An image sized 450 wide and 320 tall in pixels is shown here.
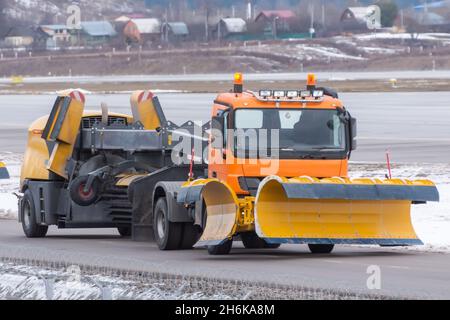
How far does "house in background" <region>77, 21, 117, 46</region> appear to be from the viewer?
164250 mm

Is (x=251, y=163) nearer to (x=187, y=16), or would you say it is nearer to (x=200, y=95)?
(x=200, y=95)

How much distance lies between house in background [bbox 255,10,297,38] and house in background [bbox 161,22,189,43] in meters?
9.52

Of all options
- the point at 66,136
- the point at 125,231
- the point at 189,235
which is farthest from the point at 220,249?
the point at 66,136

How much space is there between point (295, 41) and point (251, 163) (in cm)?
12028

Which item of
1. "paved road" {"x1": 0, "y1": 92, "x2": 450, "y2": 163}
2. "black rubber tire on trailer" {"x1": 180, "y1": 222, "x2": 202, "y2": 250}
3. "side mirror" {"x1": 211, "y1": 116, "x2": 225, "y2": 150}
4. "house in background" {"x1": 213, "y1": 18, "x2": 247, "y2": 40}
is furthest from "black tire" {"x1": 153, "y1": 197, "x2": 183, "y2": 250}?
"house in background" {"x1": 213, "y1": 18, "x2": 247, "y2": 40}

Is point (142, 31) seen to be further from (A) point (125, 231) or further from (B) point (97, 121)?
(A) point (125, 231)

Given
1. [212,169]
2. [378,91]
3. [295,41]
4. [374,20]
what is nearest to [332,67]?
[295,41]

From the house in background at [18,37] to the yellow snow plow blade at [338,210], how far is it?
141 meters

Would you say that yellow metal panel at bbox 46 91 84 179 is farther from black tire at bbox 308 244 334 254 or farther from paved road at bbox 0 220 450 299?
black tire at bbox 308 244 334 254

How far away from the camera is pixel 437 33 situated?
13662 centimetres

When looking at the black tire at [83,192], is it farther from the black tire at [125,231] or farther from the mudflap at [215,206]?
the mudflap at [215,206]

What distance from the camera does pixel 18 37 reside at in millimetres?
163625

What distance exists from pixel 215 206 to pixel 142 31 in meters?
144
